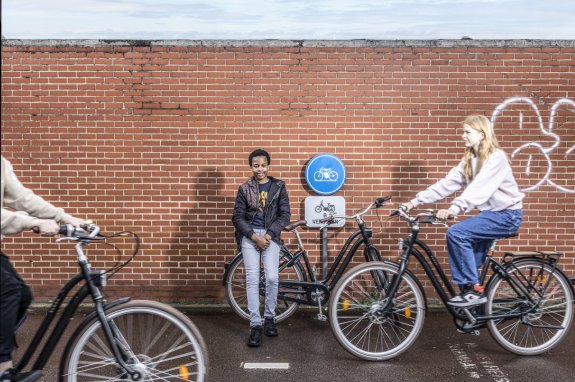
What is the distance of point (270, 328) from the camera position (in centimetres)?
596

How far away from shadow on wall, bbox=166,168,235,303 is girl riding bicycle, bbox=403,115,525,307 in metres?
2.38

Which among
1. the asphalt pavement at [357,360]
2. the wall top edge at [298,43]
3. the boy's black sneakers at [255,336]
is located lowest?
the asphalt pavement at [357,360]

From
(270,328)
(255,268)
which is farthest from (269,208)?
(270,328)

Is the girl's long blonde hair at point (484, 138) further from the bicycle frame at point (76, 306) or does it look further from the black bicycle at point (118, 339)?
the bicycle frame at point (76, 306)

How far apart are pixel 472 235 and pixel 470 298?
493mm

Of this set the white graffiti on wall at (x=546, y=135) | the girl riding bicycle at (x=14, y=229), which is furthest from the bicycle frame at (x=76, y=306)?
the white graffiti on wall at (x=546, y=135)

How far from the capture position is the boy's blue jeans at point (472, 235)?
5180mm

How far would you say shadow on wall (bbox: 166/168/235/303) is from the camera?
23.2 ft

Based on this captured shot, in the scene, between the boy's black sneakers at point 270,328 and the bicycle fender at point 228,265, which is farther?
the bicycle fender at point 228,265

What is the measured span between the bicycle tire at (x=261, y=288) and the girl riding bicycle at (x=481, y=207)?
1.54m

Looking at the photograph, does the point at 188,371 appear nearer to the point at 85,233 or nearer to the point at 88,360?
the point at 88,360

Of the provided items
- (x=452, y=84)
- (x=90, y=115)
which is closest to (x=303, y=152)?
(x=452, y=84)

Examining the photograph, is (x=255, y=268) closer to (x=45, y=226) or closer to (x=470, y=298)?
(x=470, y=298)

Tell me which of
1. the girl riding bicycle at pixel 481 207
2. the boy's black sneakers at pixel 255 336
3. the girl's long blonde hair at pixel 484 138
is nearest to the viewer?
the girl riding bicycle at pixel 481 207
